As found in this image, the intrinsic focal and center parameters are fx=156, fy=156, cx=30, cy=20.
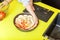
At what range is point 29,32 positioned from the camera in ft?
3.58

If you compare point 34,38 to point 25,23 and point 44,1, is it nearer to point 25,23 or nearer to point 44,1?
point 25,23

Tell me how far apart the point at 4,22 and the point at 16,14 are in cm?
12

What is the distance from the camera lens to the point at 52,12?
1.23 m

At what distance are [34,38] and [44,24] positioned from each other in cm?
15

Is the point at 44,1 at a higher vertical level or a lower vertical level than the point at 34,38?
higher

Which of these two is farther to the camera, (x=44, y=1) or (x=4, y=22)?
(x=44, y=1)

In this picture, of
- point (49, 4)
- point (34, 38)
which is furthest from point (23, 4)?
point (34, 38)

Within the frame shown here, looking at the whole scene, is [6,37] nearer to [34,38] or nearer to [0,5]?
[34,38]

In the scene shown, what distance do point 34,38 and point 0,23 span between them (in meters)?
0.27

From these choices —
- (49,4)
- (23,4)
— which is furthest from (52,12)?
(23,4)

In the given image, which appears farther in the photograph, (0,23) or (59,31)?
(59,31)

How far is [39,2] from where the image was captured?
1.29m

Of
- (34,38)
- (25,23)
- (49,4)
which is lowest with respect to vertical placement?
(34,38)

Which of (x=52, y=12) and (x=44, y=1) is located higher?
(x=44, y=1)
